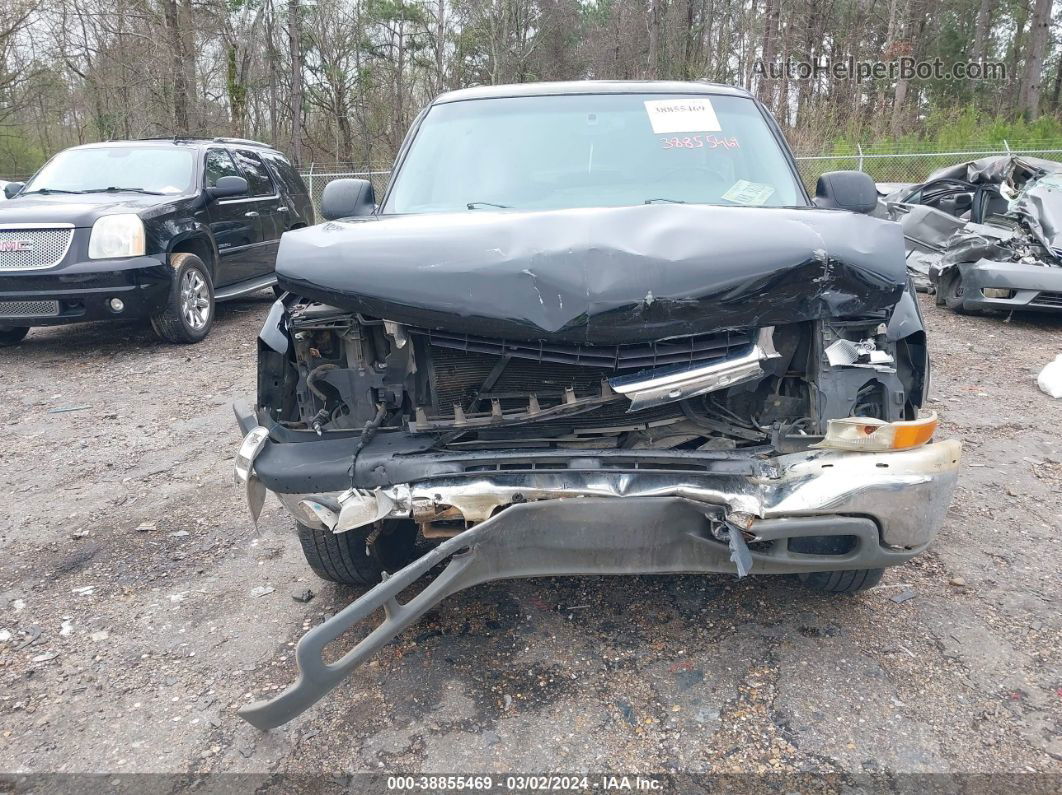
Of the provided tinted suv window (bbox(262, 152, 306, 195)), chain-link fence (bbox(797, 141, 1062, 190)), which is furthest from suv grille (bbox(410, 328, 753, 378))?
chain-link fence (bbox(797, 141, 1062, 190))

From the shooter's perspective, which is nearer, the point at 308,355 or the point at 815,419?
the point at 815,419

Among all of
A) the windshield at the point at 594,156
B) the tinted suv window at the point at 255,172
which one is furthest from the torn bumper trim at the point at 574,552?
the tinted suv window at the point at 255,172

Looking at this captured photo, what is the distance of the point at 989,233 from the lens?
820 cm

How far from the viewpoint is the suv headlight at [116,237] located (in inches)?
255

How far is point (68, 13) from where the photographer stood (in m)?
22.0

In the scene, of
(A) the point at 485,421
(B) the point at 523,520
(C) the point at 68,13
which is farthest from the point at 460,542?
(C) the point at 68,13

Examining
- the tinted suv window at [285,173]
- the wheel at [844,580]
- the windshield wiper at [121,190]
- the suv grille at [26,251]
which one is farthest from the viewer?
the tinted suv window at [285,173]

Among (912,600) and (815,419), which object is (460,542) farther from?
(912,600)

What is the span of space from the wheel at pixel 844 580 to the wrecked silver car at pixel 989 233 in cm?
598

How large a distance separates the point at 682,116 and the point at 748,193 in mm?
572

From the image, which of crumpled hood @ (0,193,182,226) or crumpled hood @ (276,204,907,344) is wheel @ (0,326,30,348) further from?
crumpled hood @ (276,204,907,344)

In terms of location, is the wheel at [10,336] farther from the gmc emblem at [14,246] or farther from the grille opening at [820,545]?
the grille opening at [820,545]

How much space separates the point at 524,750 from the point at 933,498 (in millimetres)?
1336
